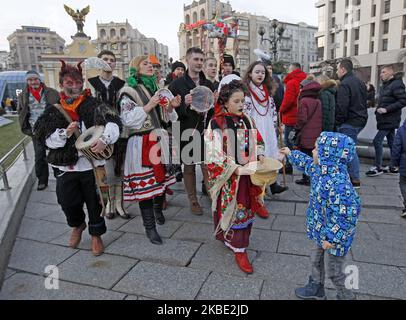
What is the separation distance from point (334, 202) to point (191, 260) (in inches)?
60.1

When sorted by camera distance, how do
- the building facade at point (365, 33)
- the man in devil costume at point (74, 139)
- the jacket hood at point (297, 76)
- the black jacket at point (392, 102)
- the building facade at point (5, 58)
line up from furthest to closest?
the building facade at point (5, 58)
the building facade at point (365, 33)
the black jacket at point (392, 102)
the jacket hood at point (297, 76)
the man in devil costume at point (74, 139)

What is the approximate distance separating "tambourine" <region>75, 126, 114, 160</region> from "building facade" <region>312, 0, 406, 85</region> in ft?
99.6

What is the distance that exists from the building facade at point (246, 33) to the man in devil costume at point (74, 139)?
173ft

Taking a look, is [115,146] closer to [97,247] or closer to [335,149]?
[97,247]

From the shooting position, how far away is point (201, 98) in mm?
3309

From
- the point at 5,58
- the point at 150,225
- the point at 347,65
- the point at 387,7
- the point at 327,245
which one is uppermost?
the point at 5,58

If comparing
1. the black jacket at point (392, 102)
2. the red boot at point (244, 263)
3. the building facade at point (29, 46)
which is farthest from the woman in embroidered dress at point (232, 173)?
the building facade at point (29, 46)

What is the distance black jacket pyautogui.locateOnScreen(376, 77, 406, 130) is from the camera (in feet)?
17.0

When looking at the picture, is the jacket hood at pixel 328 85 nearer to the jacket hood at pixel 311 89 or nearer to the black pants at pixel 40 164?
the jacket hood at pixel 311 89

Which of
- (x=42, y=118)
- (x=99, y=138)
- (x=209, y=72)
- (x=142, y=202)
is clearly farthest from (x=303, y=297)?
(x=209, y=72)

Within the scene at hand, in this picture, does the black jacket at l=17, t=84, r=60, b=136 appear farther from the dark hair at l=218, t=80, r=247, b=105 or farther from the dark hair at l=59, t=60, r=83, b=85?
the dark hair at l=218, t=80, r=247, b=105

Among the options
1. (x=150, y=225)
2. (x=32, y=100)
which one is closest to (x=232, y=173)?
(x=150, y=225)

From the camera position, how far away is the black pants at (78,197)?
2893 mm

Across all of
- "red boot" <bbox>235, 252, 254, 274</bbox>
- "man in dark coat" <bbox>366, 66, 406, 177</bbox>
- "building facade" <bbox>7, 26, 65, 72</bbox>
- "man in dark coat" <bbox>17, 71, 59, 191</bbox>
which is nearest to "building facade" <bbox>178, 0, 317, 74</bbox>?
"building facade" <bbox>7, 26, 65, 72</bbox>
